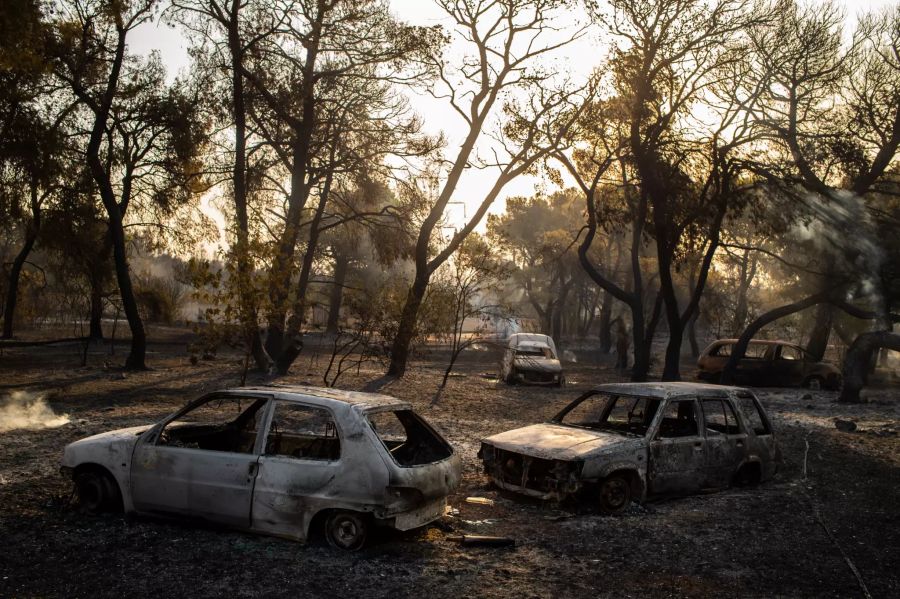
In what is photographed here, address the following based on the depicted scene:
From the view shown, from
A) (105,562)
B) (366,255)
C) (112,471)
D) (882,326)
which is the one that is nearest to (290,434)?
(112,471)

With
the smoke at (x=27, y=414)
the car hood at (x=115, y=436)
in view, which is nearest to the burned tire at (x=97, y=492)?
the car hood at (x=115, y=436)

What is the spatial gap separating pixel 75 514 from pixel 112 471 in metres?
0.62

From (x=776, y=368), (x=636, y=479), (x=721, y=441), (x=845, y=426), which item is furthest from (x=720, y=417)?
(x=776, y=368)

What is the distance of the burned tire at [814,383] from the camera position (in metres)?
25.1

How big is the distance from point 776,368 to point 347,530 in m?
22.0

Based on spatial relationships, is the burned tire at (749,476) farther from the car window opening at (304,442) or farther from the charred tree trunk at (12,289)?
the charred tree trunk at (12,289)

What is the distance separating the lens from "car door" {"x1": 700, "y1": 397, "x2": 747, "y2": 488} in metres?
9.64

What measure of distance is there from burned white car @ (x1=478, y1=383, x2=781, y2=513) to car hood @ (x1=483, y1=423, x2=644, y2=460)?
1 centimetres

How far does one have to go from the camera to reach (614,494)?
866cm

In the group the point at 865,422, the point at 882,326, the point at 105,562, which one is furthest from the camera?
the point at 882,326

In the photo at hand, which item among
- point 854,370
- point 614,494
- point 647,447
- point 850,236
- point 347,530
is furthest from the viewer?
point 850,236

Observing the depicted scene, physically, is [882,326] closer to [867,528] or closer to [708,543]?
[867,528]

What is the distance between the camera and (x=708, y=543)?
7.62 metres

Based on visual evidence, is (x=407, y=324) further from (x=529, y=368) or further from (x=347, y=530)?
(x=347, y=530)
